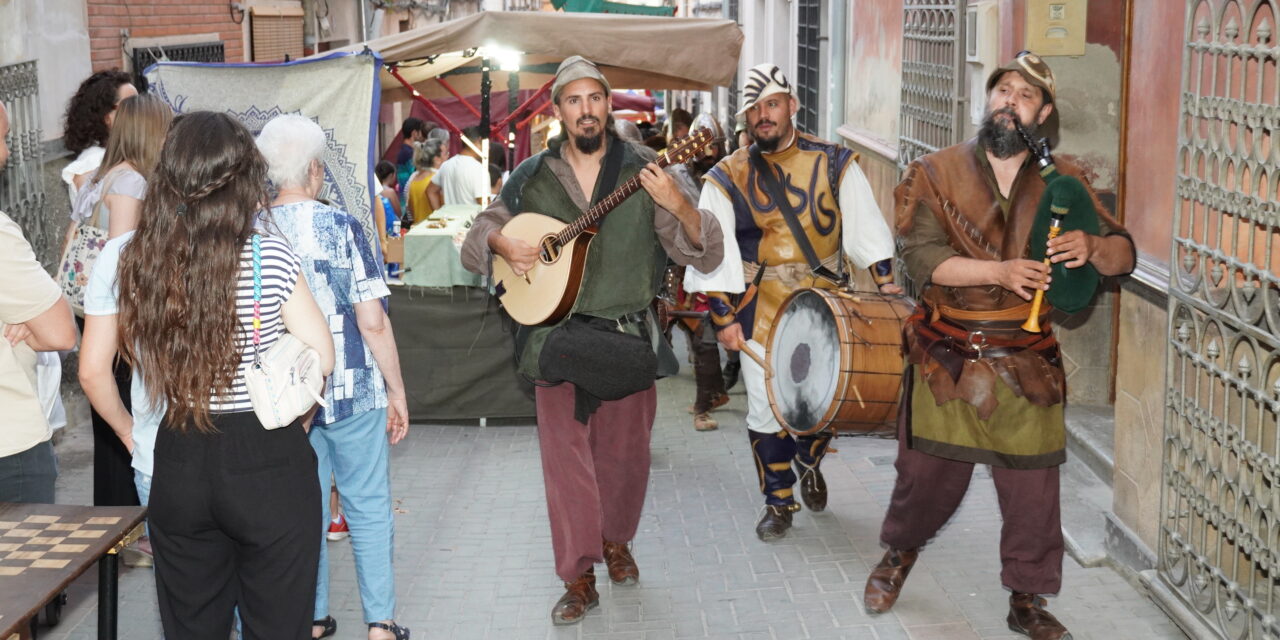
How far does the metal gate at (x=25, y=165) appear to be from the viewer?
801 cm

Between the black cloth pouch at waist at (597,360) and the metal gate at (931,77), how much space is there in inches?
144

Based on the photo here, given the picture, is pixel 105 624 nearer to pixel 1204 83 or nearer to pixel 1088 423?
pixel 1204 83

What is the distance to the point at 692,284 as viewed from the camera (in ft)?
20.2

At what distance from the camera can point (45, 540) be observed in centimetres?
377

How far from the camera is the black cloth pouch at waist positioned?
5324 mm

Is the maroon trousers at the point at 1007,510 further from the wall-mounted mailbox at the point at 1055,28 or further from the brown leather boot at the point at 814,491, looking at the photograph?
the wall-mounted mailbox at the point at 1055,28

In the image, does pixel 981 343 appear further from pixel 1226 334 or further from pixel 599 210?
pixel 599 210

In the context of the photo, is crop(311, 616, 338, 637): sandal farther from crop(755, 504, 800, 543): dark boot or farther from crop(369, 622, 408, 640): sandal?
crop(755, 504, 800, 543): dark boot

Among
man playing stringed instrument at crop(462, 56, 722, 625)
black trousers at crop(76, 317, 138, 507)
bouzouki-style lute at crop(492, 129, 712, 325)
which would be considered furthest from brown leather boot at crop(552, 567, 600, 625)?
black trousers at crop(76, 317, 138, 507)

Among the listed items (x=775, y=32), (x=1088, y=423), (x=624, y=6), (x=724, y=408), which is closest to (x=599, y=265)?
(x=1088, y=423)

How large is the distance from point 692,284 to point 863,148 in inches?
244

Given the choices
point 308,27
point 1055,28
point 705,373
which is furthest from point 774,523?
point 308,27

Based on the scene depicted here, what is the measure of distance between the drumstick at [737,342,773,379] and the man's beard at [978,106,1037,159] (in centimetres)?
163

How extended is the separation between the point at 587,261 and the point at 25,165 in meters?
4.42
